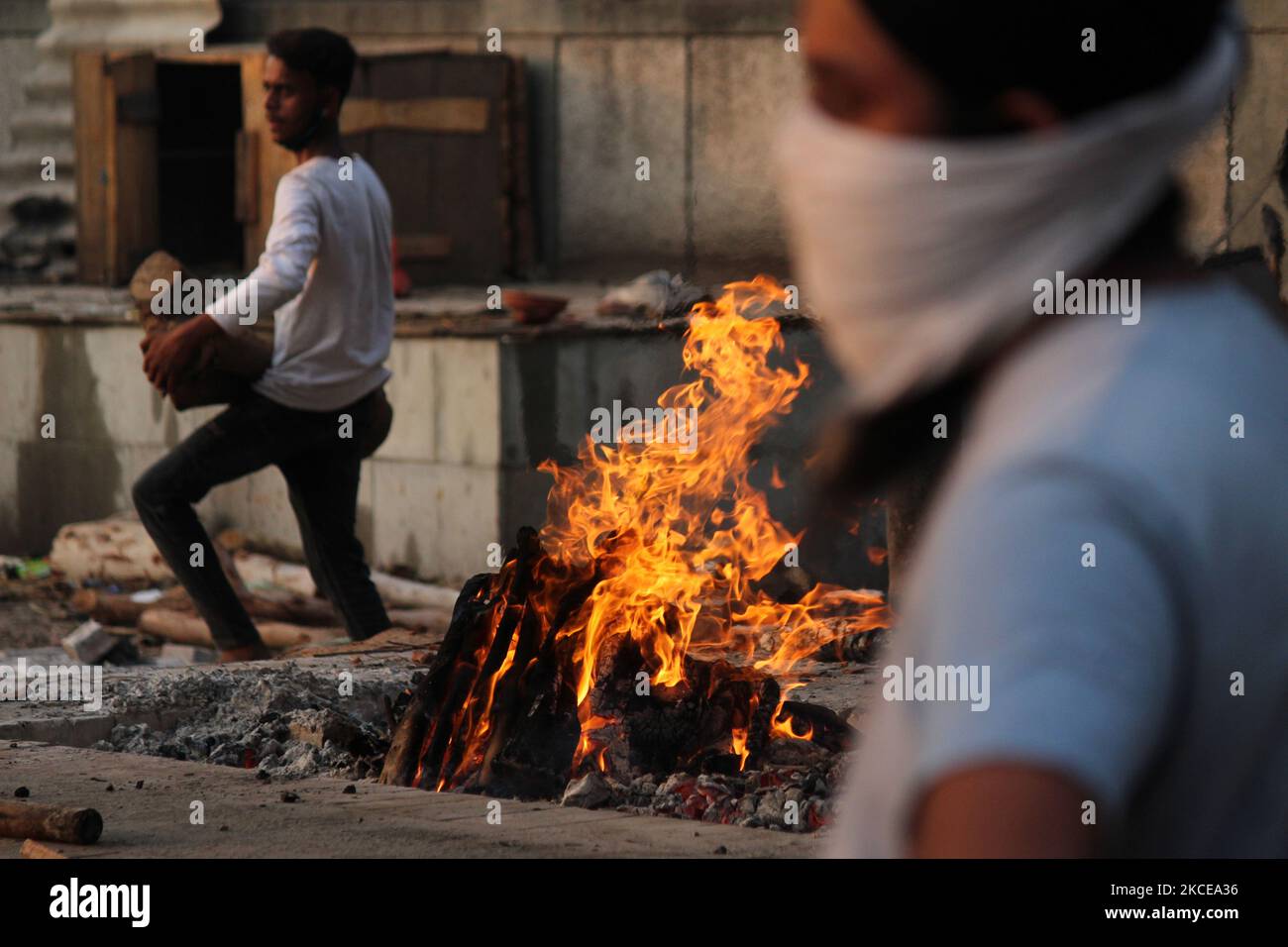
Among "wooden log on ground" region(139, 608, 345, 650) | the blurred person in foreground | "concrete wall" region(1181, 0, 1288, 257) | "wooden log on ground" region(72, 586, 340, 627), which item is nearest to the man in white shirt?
"wooden log on ground" region(72, 586, 340, 627)

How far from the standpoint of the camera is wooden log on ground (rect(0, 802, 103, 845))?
4.92 meters

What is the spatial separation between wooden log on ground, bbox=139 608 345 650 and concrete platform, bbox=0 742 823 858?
469cm

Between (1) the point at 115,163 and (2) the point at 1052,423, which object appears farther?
(1) the point at 115,163

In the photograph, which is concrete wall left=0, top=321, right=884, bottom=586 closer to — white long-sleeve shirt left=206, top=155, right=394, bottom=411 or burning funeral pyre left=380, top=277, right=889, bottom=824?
white long-sleeve shirt left=206, top=155, right=394, bottom=411

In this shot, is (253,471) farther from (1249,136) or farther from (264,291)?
(1249,136)

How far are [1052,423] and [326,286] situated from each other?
6833mm

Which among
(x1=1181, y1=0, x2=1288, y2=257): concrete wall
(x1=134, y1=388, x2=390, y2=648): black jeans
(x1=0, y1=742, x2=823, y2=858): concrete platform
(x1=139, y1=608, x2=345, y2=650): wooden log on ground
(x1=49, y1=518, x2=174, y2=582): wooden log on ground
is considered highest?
(x1=1181, y1=0, x2=1288, y2=257): concrete wall

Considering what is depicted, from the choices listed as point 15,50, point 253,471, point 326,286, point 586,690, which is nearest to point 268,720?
point 586,690

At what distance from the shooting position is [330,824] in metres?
5.12

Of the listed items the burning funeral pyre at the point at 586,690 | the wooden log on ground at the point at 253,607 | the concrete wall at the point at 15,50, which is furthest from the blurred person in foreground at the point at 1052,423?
the concrete wall at the point at 15,50

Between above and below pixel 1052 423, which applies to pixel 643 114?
above

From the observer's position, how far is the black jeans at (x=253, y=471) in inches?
307

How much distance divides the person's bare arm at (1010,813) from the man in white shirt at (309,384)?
21.7ft
